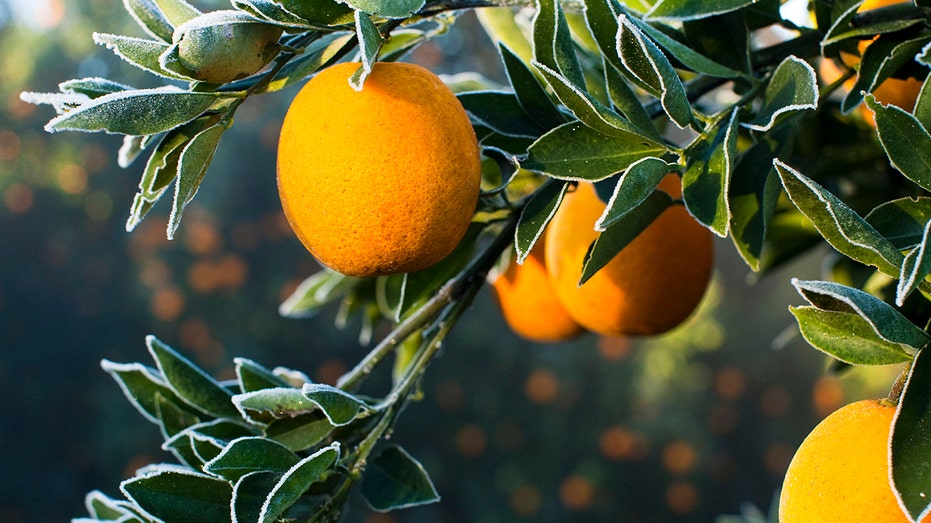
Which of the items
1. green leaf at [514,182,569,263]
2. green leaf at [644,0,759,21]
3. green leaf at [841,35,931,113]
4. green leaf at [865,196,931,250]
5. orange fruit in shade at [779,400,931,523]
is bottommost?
orange fruit in shade at [779,400,931,523]

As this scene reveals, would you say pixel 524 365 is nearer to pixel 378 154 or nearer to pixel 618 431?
pixel 618 431

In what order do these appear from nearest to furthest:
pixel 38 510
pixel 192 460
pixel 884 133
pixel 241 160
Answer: pixel 884 133 < pixel 192 460 < pixel 38 510 < pixel 241 160

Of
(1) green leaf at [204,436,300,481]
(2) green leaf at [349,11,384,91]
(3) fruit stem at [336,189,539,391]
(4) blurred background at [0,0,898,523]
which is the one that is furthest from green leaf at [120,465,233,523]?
(4) blurred background at [0,0,898,523]

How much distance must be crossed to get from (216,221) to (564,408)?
143 cm

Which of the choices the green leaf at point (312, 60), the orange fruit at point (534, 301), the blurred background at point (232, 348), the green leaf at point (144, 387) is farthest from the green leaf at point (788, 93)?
the blurred background at point (232, 348)

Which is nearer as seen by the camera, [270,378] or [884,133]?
[884,133]

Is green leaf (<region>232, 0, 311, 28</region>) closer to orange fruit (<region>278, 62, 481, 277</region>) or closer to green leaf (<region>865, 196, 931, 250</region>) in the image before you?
orange fruit (<region>278, 62, 481, 277</region>)

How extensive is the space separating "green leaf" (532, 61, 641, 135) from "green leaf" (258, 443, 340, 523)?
222 mm

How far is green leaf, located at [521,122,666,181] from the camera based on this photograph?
1.58 feet

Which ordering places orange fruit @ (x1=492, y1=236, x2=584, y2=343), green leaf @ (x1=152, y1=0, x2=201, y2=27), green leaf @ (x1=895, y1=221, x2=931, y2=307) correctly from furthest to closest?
orange fruit @ (x1=492, y1=236, x2=584, y2=343)
green leaf @ (x1=152, y1=0, x2=201, y2=27)
green leaf @ (x1=895, y1=221, x2=931, y2=307)

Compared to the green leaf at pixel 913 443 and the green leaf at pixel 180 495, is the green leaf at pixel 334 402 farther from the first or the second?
the green leaf at pixel 913 443

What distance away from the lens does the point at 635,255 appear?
2.14 feet

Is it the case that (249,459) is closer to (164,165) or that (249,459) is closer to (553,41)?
(164,165)

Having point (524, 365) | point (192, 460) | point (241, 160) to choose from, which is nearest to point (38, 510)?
point (241, 160)
